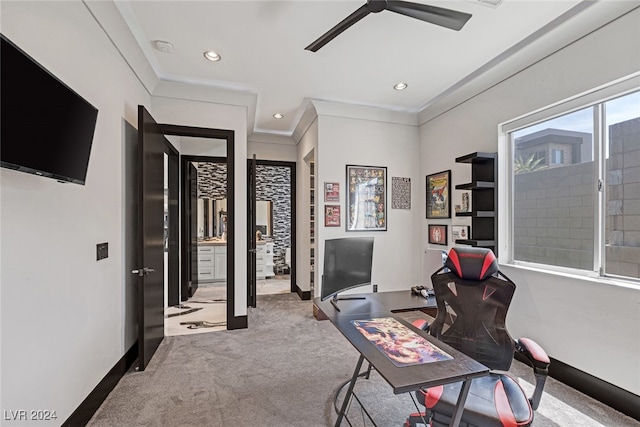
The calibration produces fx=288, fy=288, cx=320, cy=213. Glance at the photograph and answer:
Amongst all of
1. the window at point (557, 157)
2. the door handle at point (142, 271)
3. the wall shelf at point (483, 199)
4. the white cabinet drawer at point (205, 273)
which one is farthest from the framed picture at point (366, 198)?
the white cabinet drawer at point (205, 273)

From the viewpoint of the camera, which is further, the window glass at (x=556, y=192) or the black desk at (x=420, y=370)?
the window glass at (x=556, y=192)

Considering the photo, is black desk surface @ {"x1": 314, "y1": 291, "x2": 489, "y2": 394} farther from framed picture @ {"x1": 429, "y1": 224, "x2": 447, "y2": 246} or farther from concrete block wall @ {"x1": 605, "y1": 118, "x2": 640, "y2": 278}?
framed picture @ {"x1": 429, "y1": 224, "x2": 447, "y2": 246}

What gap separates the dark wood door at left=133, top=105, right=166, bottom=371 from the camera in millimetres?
2561

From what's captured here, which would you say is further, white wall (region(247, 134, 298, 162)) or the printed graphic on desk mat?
white wall (region(247, 134, 298, 162))

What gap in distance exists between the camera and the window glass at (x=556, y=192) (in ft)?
7.84

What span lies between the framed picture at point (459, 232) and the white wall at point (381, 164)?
2.26 feet

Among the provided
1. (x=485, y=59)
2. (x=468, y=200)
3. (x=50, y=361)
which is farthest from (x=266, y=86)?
(x=50, y=361)

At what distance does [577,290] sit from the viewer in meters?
2.31

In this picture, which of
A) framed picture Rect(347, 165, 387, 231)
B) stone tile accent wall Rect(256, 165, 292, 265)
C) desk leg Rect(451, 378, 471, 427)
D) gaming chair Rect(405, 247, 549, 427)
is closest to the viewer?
desk leg Rect(451, 378, 471, 427)

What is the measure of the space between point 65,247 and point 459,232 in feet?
12.4

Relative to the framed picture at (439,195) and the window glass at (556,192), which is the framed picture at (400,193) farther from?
the window glass at (556,192)

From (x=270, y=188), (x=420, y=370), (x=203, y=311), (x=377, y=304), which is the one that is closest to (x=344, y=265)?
(x=377, y=304)

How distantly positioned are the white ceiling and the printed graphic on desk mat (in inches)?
87.9

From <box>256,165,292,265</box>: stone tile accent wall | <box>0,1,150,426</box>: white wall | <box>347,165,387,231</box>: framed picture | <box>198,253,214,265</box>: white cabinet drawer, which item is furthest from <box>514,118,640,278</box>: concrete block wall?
<box>198,253,214,265</box>: white cabinet drawer
